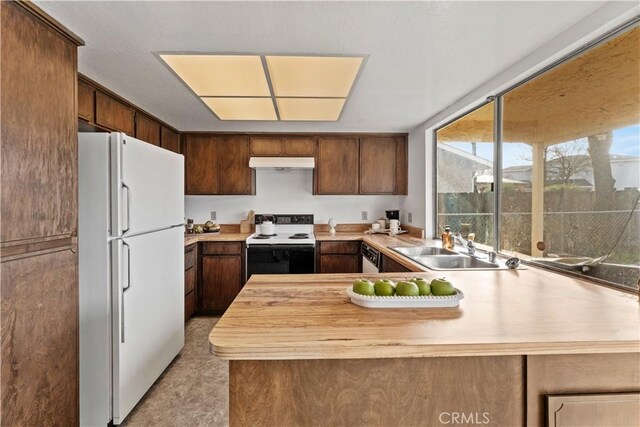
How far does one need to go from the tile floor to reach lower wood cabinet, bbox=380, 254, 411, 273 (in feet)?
4.99

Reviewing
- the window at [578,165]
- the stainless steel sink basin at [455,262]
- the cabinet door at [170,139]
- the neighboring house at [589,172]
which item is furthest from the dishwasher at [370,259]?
the cabinet door at [170,139]

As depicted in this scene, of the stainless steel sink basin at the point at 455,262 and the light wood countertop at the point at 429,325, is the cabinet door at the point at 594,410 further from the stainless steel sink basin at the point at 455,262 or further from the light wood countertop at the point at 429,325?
the stainless steel sink basin at the point at 455,262

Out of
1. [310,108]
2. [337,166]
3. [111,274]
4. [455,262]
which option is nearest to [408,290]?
[455,262]

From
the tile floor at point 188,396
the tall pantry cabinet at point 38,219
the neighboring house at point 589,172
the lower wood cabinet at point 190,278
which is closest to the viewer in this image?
the tall pantry cabinet at point 38,219

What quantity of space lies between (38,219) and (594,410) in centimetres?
231

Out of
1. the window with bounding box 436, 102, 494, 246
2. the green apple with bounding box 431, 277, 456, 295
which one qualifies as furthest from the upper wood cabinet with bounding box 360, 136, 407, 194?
the green apple with bounding box 431, 277, 456, 295

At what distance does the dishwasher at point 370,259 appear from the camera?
2992mm

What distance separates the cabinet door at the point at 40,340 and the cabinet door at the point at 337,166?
2766 millimetres

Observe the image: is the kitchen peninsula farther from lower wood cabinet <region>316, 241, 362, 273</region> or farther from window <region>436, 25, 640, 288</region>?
lower wood cabinet <region>316, 241, 362, 273</region>

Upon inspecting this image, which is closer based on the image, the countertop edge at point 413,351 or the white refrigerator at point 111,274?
the countertop edge at point 413,351

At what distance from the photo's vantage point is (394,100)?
2730mm

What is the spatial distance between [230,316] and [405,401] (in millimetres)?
656

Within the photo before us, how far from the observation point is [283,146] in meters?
3.93

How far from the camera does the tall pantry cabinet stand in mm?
1325
